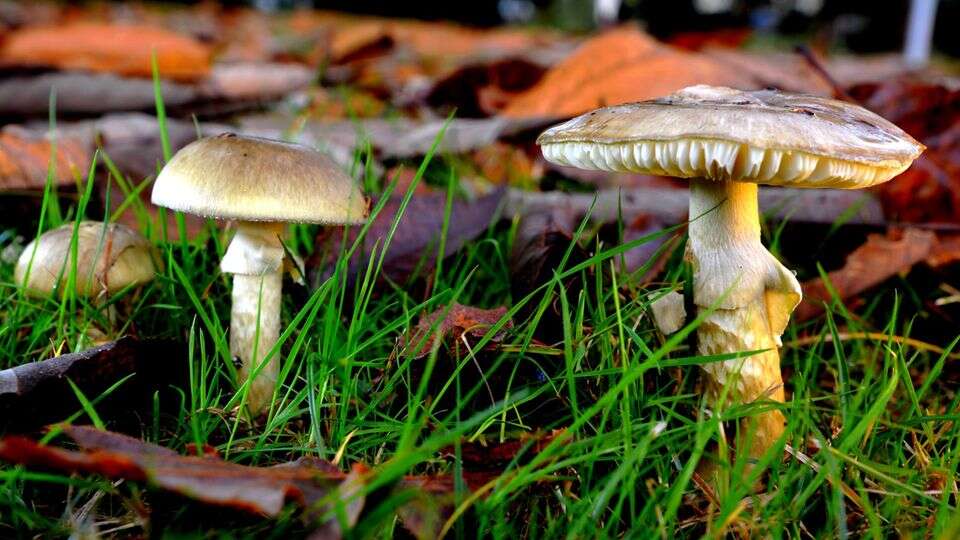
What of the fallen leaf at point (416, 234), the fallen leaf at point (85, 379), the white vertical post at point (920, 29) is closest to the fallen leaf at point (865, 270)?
the fallen leaf at point (416, 234)

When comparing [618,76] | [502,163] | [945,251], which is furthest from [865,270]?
[502,163]

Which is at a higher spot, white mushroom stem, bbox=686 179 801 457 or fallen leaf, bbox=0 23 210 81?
fallen leaf, bbox=0 23 210 81

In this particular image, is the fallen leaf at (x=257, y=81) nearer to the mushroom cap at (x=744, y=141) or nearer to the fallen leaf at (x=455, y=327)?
the fallen leaf at (x=455, y=327)

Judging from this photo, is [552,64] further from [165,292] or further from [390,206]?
[165,292]

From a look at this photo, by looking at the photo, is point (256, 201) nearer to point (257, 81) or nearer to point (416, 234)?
point (416, 234)

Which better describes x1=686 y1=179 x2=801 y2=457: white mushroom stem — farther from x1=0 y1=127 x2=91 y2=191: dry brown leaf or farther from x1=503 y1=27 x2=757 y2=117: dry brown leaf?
x1=0 y1=127 x2=91 y2=191: dry brown leaf

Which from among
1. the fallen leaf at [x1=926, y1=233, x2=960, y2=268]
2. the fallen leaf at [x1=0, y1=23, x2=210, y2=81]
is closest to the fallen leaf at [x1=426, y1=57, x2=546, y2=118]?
the fallen leaf at [x1=0, y1=23, x2=210, y2=81]

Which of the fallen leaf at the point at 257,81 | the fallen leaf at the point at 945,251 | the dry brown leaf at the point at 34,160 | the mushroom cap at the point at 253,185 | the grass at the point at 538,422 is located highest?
the mushroom cap at the point at 253,185
